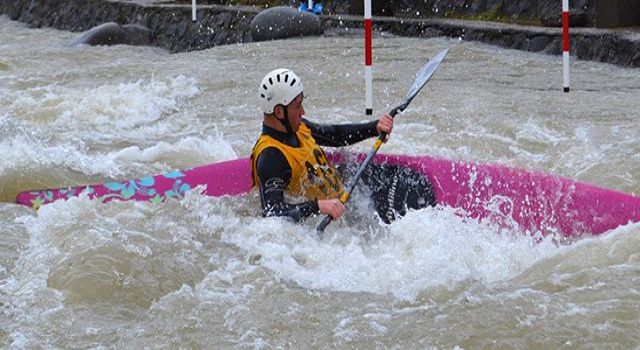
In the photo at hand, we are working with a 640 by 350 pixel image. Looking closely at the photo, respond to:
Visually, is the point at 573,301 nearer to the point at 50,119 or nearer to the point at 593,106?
the point at 593,106

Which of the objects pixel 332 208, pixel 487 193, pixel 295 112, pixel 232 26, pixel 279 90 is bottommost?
pixel 232 26

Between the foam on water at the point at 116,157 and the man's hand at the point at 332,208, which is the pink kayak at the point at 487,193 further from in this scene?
the foam on water at the point at 116,157

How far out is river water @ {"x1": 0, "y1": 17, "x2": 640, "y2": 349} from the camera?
165 inches

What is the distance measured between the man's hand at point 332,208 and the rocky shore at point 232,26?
6.48 metres

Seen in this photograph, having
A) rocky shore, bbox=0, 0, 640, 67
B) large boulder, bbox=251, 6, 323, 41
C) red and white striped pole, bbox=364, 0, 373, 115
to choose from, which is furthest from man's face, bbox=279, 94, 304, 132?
large boulder, bbox=251, 6, 323, 41

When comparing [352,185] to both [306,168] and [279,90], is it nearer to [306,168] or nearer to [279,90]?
[306,168]

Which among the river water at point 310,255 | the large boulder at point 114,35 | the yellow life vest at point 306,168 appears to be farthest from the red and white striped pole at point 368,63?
the large boulder at point 114,35

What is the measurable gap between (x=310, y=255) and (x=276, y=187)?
0.35 m

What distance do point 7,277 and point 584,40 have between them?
26.4 ft

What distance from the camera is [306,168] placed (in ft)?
17.7

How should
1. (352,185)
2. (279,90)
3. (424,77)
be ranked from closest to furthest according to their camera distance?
(279,90) < (352,185) < (424,77)

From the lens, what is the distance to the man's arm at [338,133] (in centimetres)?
588

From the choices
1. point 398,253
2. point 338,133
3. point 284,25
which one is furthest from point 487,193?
point 284,25

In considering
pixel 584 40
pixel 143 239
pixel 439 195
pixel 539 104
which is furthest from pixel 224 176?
pixel 584 40
